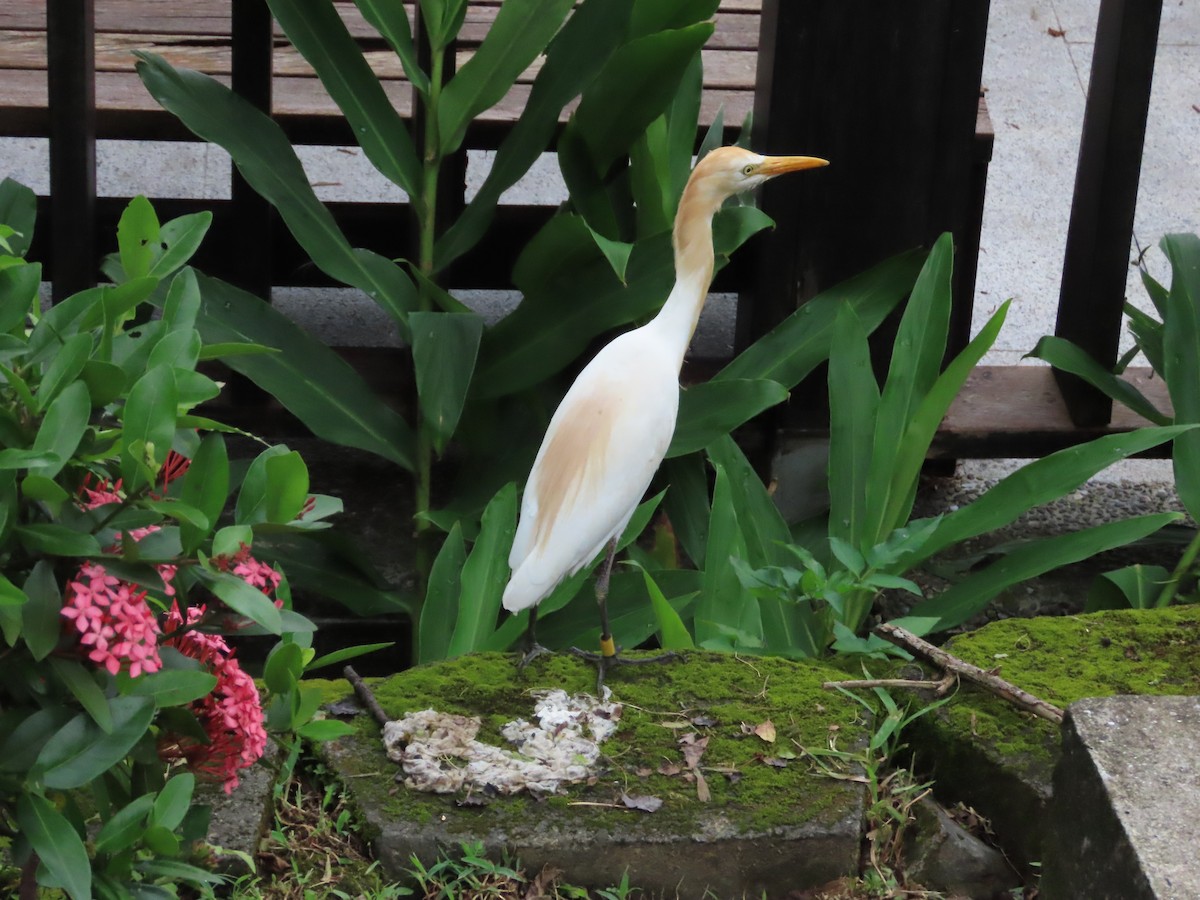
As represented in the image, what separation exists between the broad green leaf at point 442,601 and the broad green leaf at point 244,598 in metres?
1.26

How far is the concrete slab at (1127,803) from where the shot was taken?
4.26ft

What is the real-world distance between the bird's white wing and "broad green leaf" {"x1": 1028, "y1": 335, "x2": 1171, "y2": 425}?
3.28ft

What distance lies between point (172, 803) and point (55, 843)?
0.33ft

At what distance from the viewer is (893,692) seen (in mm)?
1934

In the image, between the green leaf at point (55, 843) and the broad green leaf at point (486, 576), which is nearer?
the green leaf at point (55, 843)

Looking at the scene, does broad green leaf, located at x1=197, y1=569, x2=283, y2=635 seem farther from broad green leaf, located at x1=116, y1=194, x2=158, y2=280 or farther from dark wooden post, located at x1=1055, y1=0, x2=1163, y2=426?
dark wooden post, located at x1=1055, y1=0, x2=1163, y2=426

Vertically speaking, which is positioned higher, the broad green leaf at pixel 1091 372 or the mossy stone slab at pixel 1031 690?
the broad green leaf at pixel 1091 372

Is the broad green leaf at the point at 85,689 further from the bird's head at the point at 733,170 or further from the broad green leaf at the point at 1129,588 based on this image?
the broad green leaf at the point at 1129,588

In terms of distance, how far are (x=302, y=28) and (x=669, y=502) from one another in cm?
118

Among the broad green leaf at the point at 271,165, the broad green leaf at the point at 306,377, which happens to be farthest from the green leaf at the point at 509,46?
the broad green leaf at the point at 306,377

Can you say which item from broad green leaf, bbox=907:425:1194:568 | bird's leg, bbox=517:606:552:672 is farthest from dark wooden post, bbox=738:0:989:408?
bird's leg, bbox=517:606:552:672

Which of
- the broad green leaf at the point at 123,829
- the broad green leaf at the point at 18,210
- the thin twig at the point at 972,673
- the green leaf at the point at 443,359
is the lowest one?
the thin twig at the point at 972,673

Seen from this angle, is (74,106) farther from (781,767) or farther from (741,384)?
(781,767)

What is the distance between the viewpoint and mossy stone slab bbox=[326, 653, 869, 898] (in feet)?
5.29
